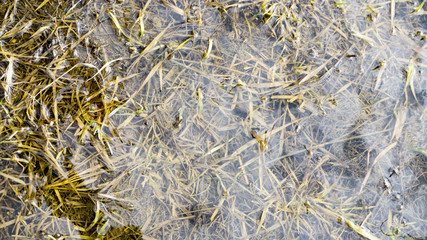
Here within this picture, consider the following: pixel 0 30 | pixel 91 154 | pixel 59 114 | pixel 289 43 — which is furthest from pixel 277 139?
pixel 0 30

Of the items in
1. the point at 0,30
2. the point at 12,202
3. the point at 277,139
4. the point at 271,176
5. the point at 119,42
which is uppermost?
the point at 0,30

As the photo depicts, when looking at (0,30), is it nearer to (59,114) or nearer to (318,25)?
(59,114)

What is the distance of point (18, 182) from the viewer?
195 centimetres

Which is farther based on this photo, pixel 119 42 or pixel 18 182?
pixel 119 42

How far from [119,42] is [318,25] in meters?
1.46

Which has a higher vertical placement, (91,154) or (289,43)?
(289,43)

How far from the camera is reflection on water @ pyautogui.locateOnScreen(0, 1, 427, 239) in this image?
6.48 feet

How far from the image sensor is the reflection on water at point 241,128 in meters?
1.97

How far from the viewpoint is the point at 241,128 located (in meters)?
2.04

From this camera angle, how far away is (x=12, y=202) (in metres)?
1.95

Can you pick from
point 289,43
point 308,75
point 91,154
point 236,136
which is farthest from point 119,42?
point 308,75

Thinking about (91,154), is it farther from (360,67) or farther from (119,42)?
(360,67)

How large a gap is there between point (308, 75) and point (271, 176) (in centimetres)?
77

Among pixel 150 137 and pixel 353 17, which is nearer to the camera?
pixel 150 137
